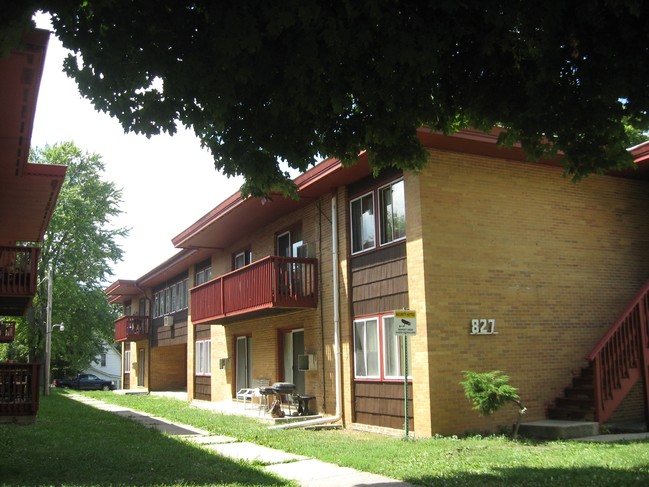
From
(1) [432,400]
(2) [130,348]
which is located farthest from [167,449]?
(2) [130,348]

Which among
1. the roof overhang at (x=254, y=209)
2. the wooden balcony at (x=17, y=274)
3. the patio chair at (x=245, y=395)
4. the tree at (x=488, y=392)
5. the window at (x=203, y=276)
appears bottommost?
the patio chair at (x=245, y=395)

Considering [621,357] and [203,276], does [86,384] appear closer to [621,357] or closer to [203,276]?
[203,276]

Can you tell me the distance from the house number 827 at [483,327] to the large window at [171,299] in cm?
1925

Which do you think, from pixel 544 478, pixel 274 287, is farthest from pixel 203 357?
pixel 544 478

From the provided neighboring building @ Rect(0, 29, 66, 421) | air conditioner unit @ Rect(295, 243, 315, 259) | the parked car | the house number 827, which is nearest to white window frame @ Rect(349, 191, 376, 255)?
air conditioner unit @ Rect(295, 243, 315, 259)

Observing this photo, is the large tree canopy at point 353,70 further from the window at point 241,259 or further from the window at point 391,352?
the window at point 241,259

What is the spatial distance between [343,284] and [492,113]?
912 cm

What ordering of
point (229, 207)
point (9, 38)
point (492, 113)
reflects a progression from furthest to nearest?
1. point (229, 207)
2. point (492, 113)
3. point (9, 38)

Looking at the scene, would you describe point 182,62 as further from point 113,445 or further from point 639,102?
point 113,445

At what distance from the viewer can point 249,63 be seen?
22.1ft

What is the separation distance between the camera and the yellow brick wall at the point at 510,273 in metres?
13.5

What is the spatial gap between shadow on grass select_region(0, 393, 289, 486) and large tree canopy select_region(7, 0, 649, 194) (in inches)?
159

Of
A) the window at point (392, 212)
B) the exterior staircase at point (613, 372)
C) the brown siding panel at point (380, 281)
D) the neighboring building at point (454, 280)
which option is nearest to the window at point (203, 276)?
the neighboring building at point (454, 280)

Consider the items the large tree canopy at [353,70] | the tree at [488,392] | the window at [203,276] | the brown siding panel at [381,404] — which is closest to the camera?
the large tree canopy at [353,70]
